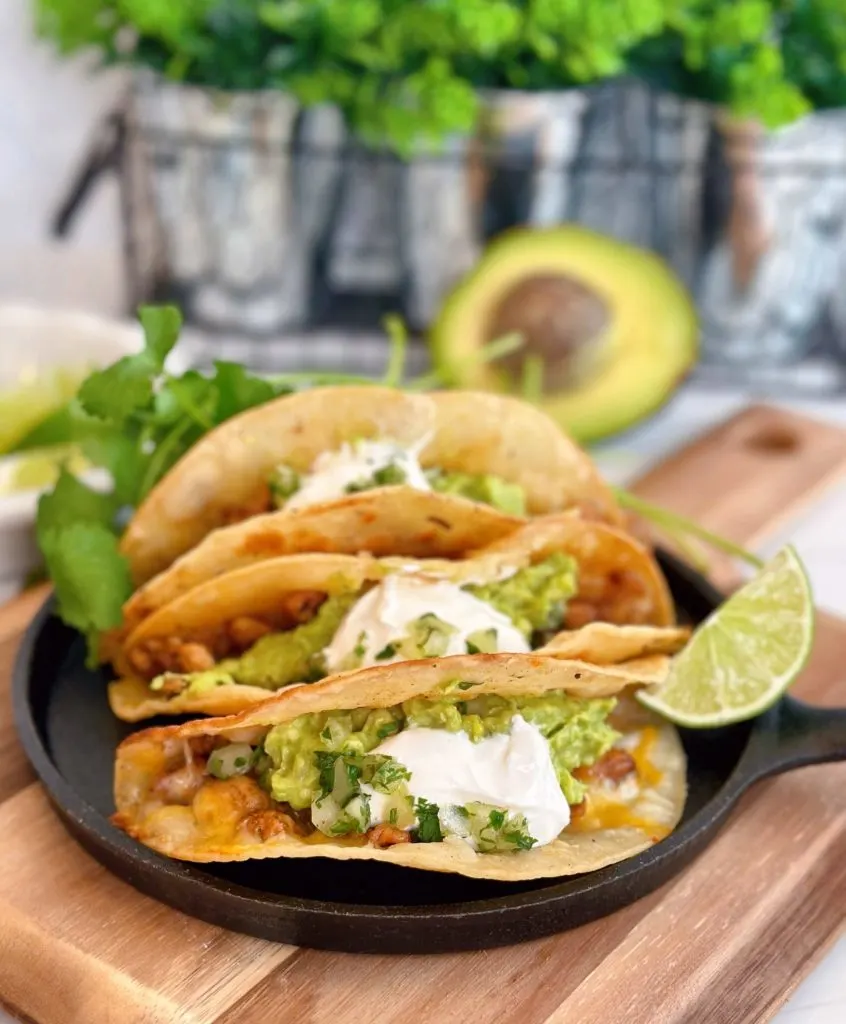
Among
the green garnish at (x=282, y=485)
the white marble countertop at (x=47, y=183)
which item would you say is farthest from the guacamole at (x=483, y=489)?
the white marble countertop at (x=47, y=183)

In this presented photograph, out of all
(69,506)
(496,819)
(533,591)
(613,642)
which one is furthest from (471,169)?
(496,819)

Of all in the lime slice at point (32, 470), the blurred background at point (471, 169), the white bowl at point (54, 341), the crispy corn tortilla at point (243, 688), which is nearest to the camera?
the crispy corn tortilla at point (243, 688)

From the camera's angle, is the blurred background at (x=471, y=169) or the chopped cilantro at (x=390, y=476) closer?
the chopped cilantro at (x=390, y=476)

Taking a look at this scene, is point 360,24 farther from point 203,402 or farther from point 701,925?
point 701,925

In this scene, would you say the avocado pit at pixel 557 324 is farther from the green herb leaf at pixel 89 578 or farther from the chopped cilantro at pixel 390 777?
the chopped cilantro at pixel 390 777

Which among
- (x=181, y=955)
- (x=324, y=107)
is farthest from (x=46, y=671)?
(x=324, y=107)

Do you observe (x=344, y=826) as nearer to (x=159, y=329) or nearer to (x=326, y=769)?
(x=326, y=769)
